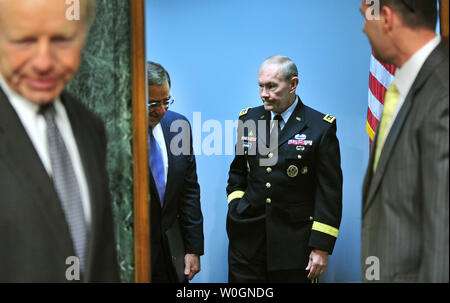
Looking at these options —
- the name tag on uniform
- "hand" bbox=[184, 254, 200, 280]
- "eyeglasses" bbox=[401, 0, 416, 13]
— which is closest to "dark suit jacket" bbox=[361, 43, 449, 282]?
"eyeglasses" bbox=[401, 0, 416, 13]

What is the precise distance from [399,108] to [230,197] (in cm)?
149

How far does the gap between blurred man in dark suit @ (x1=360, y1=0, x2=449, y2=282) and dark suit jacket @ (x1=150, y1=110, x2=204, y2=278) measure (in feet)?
3.58

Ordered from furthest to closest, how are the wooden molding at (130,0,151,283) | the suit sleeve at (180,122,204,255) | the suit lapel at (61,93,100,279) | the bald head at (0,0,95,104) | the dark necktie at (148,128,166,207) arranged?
the suit sleeve at (180,122,204,255)
the dark necktie at (148,128,166,207)
the wooden molding at (130,0,151,283)
the suit lapel at (61,93,100,279)
the bald head at (0,0,95,104)

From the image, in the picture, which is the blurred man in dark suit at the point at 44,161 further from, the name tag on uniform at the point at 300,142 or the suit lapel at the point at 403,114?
the name tag on uniform at the point at 300,142

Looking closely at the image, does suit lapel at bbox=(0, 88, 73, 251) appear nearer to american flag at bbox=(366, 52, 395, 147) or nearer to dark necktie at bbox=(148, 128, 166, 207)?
dark necktie at bbox=(148, 128, 166, 207)

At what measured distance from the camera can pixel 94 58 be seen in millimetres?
2092

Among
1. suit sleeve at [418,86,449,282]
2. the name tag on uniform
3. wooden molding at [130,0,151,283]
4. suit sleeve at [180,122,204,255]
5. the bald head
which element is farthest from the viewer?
the name tag on uniform

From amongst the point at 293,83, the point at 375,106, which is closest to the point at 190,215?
the point at 293,83

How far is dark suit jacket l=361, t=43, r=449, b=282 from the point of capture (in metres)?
1.77

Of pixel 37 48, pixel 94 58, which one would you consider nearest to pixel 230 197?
pixel 94 58

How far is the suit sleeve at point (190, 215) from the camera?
2.92 meters

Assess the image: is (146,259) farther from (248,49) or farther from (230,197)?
(248,49)

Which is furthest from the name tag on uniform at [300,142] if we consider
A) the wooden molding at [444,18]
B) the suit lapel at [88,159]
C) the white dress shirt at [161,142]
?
the suit lapel at [88,159]

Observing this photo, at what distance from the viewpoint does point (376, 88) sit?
3346mm
